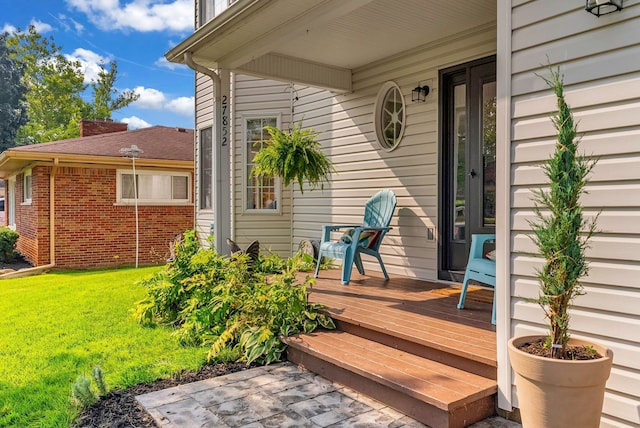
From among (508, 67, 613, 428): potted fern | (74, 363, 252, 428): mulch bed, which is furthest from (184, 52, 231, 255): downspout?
(508, 67, 613, 428): potted fern

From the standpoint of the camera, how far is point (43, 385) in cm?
303

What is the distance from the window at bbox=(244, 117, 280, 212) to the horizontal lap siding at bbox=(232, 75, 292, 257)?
82mm

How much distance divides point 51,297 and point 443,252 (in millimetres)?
5211

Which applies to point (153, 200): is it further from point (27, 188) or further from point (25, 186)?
point (25, 186)

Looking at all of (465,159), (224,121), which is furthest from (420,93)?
(224,121)

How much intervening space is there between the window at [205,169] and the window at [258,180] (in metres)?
1.34

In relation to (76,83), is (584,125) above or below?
below

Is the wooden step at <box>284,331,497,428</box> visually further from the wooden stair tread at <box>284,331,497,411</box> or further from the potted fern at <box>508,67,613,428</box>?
the potted fern at <box>508,67,613,428</box>

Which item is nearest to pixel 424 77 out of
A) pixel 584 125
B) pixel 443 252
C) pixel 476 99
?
pixel 476 99

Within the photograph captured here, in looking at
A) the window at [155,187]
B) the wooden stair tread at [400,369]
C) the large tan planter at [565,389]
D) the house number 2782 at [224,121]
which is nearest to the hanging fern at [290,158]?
the house number 2782 at [224,121]

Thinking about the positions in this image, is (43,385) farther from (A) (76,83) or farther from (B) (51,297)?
(A) (76,83)

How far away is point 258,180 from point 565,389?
19.6 ft

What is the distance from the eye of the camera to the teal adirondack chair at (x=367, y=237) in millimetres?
4602

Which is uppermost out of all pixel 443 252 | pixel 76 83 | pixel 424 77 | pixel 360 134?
pixel 76 83
